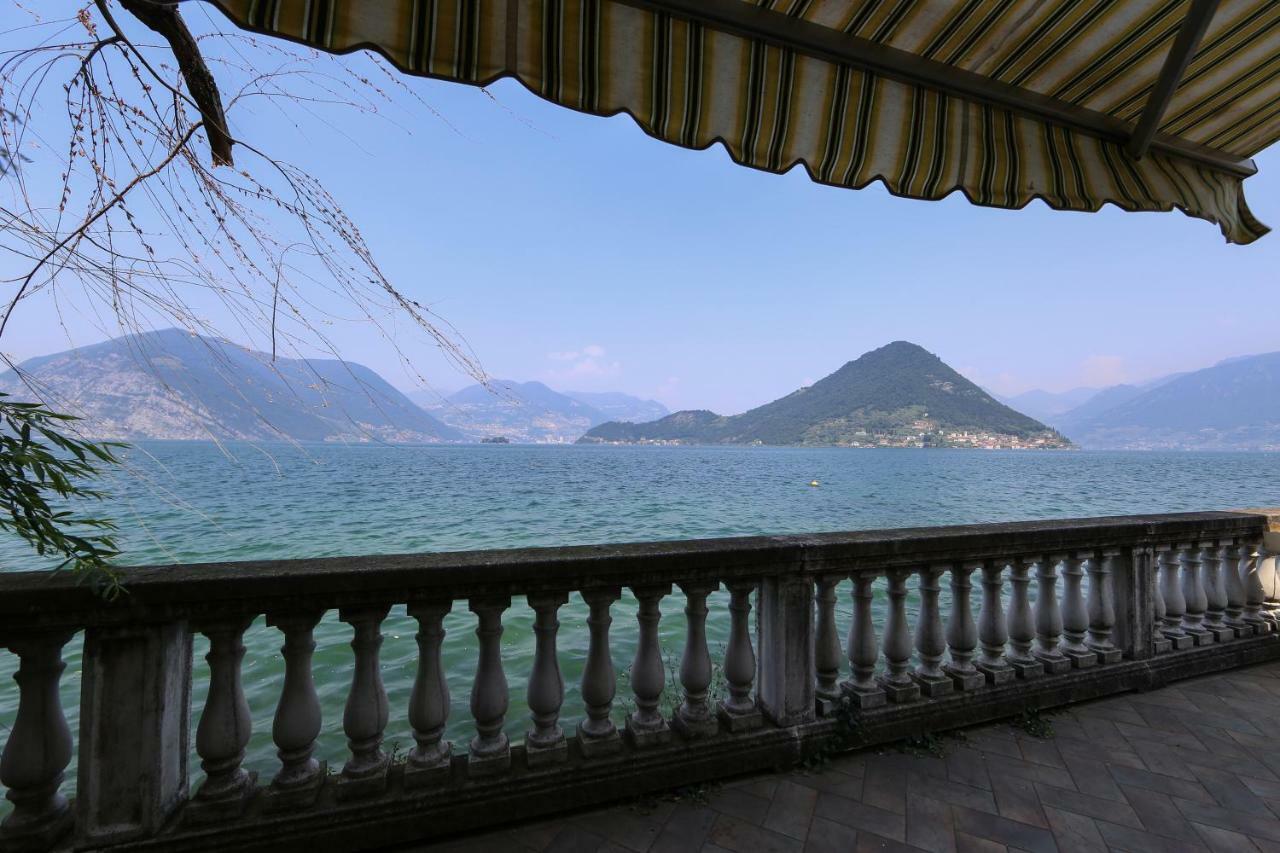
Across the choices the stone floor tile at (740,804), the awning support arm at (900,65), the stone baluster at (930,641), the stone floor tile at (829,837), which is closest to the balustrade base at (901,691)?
the stone baluster at (930,641)

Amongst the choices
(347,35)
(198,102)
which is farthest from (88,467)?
(347,35)

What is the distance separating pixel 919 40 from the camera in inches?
79.5

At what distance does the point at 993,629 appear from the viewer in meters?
3.28

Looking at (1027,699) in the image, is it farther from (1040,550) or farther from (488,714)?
(488,714)

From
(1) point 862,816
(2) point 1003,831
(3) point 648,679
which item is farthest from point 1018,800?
(3) point 648,679

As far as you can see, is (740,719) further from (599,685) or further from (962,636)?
(962,636)

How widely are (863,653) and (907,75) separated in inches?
109

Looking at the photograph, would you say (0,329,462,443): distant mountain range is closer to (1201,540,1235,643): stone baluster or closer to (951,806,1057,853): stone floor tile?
(951,806,1057,853): stone floor tile

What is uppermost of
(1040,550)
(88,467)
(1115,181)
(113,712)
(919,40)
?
(919,40)

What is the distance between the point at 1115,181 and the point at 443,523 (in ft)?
72.7

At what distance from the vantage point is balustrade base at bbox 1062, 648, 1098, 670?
341cm

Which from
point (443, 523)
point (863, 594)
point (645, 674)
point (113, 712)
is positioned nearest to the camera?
point (113, 712)

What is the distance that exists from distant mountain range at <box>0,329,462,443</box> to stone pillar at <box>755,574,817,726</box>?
6.45 feet

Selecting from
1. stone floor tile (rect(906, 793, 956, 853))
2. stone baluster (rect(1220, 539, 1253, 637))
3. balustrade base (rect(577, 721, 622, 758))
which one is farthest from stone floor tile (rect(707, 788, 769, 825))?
stone baluster (rect(1220, 539, 1253, 637))
